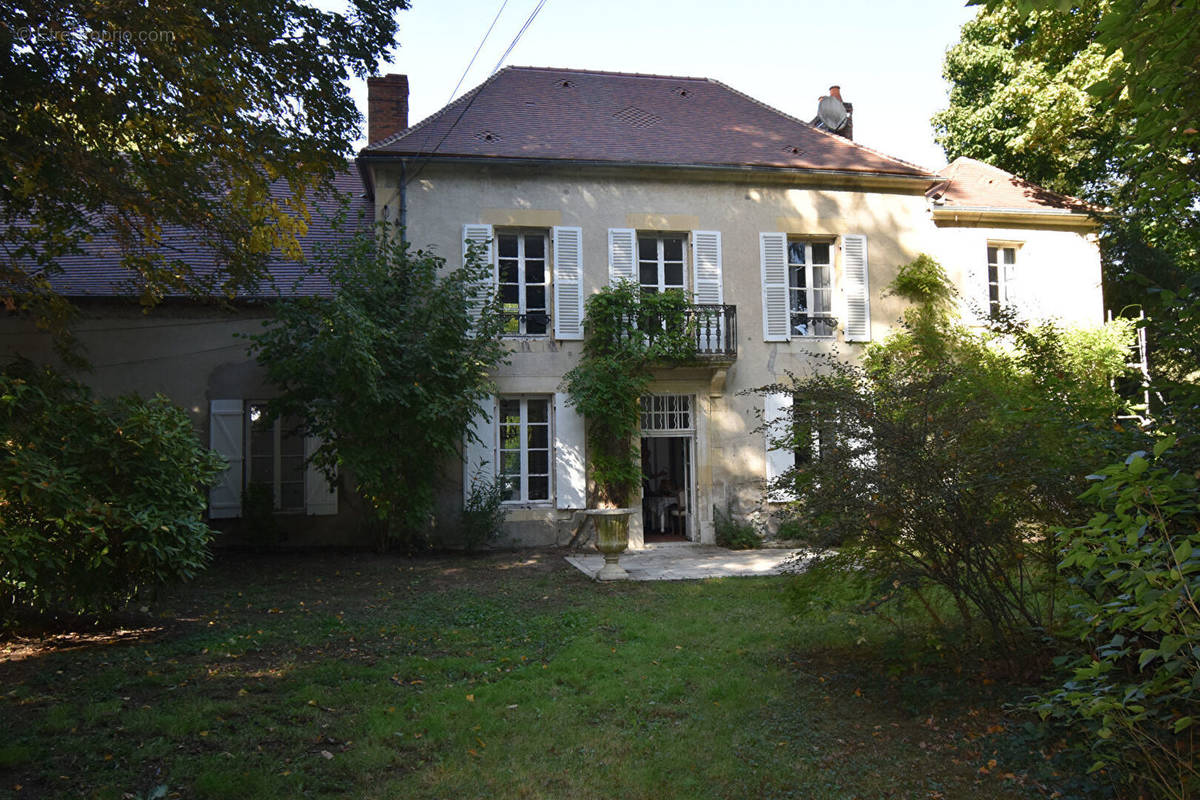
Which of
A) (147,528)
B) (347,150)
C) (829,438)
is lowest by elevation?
(147,528)

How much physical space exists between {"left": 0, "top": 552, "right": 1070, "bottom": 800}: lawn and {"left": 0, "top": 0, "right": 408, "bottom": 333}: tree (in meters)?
3.42

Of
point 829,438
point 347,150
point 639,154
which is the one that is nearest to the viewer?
point 829,438

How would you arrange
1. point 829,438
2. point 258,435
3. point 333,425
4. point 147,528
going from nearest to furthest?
1. point 829,438
2. point 147,528
3. point 333,425
4. point 258,435

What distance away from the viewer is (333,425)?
1098cm

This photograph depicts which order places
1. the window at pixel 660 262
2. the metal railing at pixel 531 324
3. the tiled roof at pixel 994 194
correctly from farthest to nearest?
the tiled roof at pixel 994 194, the window at pixel 660 262, the metal railing at pixel 531 324

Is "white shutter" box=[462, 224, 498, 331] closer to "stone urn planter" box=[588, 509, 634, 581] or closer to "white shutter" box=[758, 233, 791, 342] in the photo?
"stone urn planter" box=[588, 509, 634, 581]

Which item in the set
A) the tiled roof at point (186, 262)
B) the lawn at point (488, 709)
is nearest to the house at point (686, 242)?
the tiled roof at point (186, 262)

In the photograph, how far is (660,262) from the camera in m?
Result: 13.7

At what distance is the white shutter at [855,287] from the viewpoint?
14.1m

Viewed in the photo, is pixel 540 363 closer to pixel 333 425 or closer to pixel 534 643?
pixel 333 425

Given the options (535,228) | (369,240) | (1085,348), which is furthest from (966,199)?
(369,240)

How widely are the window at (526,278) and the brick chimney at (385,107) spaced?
10.2ft

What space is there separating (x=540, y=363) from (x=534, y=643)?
275 inches

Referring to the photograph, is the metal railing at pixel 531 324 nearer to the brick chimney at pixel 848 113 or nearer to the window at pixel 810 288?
the window at pixel 810 288
